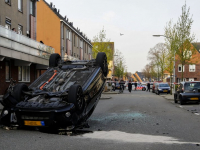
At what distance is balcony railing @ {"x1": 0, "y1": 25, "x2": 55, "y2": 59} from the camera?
18359mm

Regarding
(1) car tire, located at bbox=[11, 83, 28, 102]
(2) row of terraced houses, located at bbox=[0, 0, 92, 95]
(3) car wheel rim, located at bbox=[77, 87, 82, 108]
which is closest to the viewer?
(3) car wheel rim, located at bbox=[77, 87, 82, 108]

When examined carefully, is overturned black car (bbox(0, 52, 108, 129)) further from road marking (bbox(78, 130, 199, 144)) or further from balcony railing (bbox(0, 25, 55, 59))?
balcony railing (bbox(0, 25, 55, 59))

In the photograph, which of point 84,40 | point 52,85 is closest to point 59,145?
point 52,85

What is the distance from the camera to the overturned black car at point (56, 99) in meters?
6.70

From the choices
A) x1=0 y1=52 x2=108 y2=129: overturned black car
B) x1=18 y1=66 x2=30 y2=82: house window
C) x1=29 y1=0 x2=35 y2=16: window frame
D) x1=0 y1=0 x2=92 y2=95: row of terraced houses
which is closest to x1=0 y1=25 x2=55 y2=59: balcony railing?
x1=0 y1=0 x2=92 y2=95: row of terraced houses

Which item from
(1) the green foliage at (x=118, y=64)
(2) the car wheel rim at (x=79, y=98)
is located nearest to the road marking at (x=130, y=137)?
(2) the car wheel rim at (x=79, y=98)

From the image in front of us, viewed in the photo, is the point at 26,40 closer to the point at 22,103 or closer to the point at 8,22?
the point at 8,22

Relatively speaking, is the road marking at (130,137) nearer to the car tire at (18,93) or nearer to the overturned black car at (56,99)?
the overturned black car at (56,99)

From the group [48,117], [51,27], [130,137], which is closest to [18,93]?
[48,117]

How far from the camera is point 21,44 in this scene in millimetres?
21281

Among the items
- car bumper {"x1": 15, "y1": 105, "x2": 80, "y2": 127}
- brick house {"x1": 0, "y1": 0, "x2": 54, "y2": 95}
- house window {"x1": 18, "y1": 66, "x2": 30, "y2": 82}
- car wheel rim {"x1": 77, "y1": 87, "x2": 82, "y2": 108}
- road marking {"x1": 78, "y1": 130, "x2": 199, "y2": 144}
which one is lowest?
road marking {"x1": 78, "y1": 130, "x2": 199, "y2": 144}

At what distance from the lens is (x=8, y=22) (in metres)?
22.8

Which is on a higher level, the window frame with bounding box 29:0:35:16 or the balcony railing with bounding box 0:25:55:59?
the window frame with bounding box 29:0:35:16

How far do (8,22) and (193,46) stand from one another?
56.5ft
